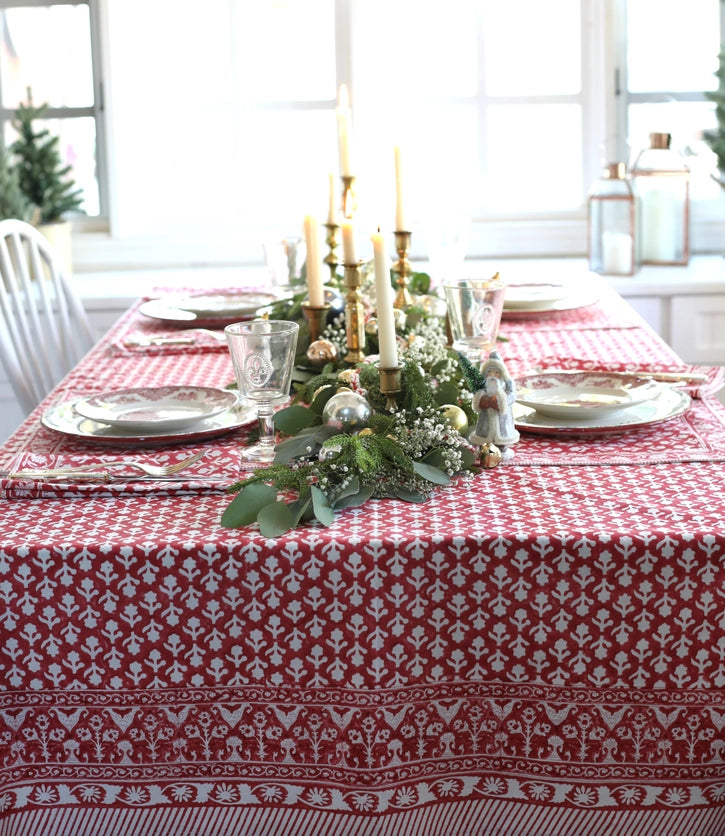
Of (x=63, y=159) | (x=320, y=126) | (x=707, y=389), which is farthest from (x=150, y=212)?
(x=707, y=389)

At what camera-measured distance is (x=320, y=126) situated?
3420 mm

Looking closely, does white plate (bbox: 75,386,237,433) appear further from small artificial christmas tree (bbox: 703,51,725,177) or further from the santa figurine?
small artificial christmas tree (bbox: 703,51,725,177)

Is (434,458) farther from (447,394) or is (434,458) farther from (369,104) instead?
(369,104)

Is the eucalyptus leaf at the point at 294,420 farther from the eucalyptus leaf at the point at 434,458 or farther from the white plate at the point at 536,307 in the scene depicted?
the white plate at the point at 536,307

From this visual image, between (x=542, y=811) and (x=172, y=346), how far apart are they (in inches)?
47.6

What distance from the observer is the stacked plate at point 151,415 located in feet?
4.81

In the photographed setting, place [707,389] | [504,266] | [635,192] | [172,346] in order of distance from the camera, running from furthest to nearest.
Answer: [504,266], [635,192], [172,346], [707,389]

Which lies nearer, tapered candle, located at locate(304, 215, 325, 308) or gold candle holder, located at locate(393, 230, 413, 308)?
tapered candle, located at locate(304, 215, 325, 308)

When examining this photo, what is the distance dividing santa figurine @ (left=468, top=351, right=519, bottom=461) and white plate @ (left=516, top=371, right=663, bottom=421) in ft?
0.43

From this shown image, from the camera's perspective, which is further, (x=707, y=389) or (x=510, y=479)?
(x=707, y=389)

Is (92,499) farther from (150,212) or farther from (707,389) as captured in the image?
(150,212)

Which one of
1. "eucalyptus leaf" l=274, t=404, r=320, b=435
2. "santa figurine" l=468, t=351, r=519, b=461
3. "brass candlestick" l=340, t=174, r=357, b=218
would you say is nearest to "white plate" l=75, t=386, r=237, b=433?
"eucalyptus leaf" l=274, t=404, r=320, b=435

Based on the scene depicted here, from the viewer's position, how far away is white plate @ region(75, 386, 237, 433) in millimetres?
1562

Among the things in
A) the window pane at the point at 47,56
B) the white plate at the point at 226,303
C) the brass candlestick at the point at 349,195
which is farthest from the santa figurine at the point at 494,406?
the window pane at the point at 47,56
